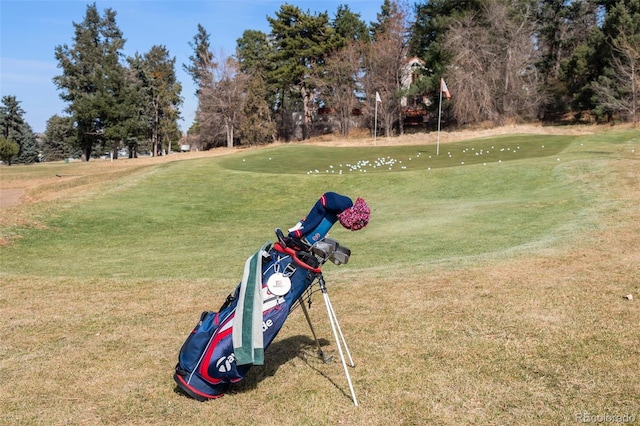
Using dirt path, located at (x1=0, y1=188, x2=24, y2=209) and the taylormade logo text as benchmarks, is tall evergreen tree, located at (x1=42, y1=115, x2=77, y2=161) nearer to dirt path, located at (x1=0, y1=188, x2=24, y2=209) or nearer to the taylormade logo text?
dirt path, located at (x1=0, y1=188, x2=24, y2=209)

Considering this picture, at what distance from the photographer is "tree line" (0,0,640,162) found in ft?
167

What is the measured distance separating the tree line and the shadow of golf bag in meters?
49.9

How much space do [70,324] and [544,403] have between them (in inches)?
229

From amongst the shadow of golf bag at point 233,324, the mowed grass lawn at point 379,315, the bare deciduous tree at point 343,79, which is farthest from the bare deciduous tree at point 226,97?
the shadow of golf bag at point 233,324

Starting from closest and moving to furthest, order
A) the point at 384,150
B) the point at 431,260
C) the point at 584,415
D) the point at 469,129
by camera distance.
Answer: the point at 584,415
the point at 431,260
the point at 384,150
the point at 469,129

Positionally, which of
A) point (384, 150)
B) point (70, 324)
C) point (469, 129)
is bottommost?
point (70, 324)

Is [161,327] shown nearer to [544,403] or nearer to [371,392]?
[371,392]

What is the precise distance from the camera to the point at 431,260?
9266mm

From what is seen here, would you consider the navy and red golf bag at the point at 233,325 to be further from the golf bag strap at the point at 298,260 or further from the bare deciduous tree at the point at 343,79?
the bare deciduous tree at the point at 343,79

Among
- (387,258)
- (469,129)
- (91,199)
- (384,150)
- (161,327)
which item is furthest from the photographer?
(469,129)

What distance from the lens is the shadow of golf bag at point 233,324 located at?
4.29 m

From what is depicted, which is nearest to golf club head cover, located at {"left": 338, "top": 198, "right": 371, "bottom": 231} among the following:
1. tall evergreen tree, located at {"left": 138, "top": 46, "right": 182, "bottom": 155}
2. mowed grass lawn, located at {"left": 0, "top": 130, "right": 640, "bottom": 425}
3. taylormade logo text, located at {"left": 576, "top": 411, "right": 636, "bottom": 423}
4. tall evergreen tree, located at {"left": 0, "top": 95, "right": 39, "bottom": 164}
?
mowed grass lawn, located at {"left": 0, "top": 130, "right": 640, "bottom": 425}

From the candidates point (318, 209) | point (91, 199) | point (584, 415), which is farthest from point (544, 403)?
point (91, 199)

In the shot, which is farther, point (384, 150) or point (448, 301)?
point (384, 150)
